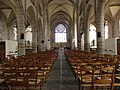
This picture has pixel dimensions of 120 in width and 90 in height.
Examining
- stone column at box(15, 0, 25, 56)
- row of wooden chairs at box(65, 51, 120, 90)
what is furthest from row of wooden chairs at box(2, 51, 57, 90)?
stone column at box(15, 0, 25, 56)

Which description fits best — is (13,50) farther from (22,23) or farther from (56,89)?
(56,89)

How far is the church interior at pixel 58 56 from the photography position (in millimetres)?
6062

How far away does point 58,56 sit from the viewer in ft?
109

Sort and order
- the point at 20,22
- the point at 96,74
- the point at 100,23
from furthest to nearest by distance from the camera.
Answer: the point at 20,22, the point at 100,23, the point at 96,74

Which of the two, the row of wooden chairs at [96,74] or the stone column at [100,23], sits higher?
the stone column at [100,23]

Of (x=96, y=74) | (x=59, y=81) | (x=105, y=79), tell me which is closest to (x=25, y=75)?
(x=105, y=79)

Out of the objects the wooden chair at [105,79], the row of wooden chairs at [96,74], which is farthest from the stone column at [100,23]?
the wooden chair at [105,79]

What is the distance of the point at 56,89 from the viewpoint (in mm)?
7684

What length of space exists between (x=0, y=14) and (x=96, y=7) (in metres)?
23.1

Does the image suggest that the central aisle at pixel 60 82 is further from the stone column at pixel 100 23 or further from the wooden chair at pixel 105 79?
the stone column at pixel 100 23

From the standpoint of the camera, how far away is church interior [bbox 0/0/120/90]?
239 inches

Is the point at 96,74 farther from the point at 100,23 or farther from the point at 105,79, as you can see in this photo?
the point at 100,23

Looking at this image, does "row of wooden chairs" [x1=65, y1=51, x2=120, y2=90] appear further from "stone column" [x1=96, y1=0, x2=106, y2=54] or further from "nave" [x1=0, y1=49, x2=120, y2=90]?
"stone column" [x1=96, y1=0, x2=106, y2=54]

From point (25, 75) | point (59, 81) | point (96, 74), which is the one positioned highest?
point (25, 75)
